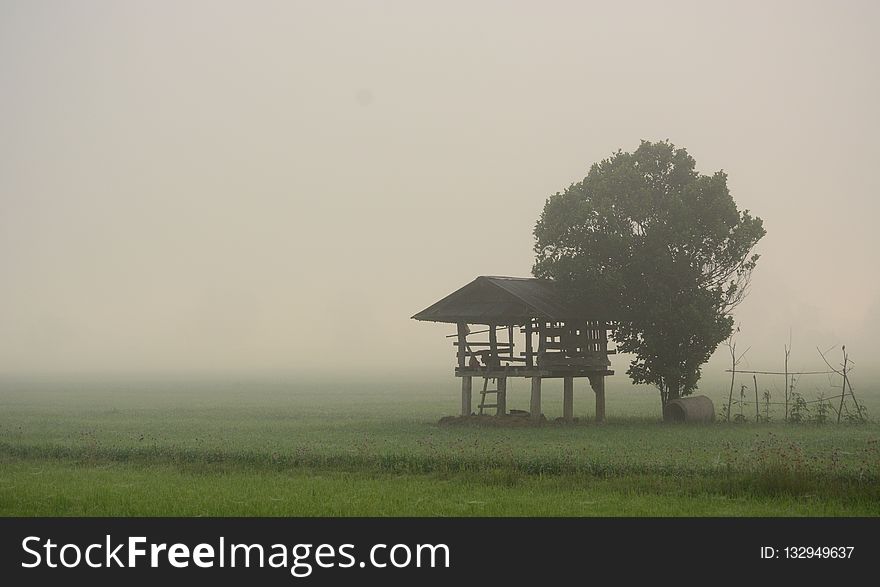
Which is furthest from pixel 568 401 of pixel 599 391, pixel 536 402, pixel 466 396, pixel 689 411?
pixel 689 411

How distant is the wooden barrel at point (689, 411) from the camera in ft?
126

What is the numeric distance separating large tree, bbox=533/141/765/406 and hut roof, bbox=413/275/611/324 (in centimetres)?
79

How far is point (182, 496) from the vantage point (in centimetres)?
2009

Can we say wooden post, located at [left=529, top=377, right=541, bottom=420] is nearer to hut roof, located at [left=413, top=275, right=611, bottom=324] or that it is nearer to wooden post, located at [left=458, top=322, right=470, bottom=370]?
hut roof, located at [left=413, top=275, right=611, bottom=324]

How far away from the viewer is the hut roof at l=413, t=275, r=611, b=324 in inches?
1544

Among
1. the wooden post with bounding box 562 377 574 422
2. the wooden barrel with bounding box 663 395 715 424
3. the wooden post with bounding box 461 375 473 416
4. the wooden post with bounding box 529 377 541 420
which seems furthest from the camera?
the wooden post with bounding box 461 375 473 416

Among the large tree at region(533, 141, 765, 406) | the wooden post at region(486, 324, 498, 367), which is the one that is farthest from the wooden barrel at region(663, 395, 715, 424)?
the wooden post at region(486, 324, 498, 367)

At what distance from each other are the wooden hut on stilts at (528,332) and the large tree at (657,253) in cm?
110

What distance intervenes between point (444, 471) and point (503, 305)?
56.3ft

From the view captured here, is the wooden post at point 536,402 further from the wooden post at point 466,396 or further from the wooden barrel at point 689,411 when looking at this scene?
the wooden barrel at point 689,411

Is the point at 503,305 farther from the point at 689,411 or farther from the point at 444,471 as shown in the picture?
the point at 444,471
